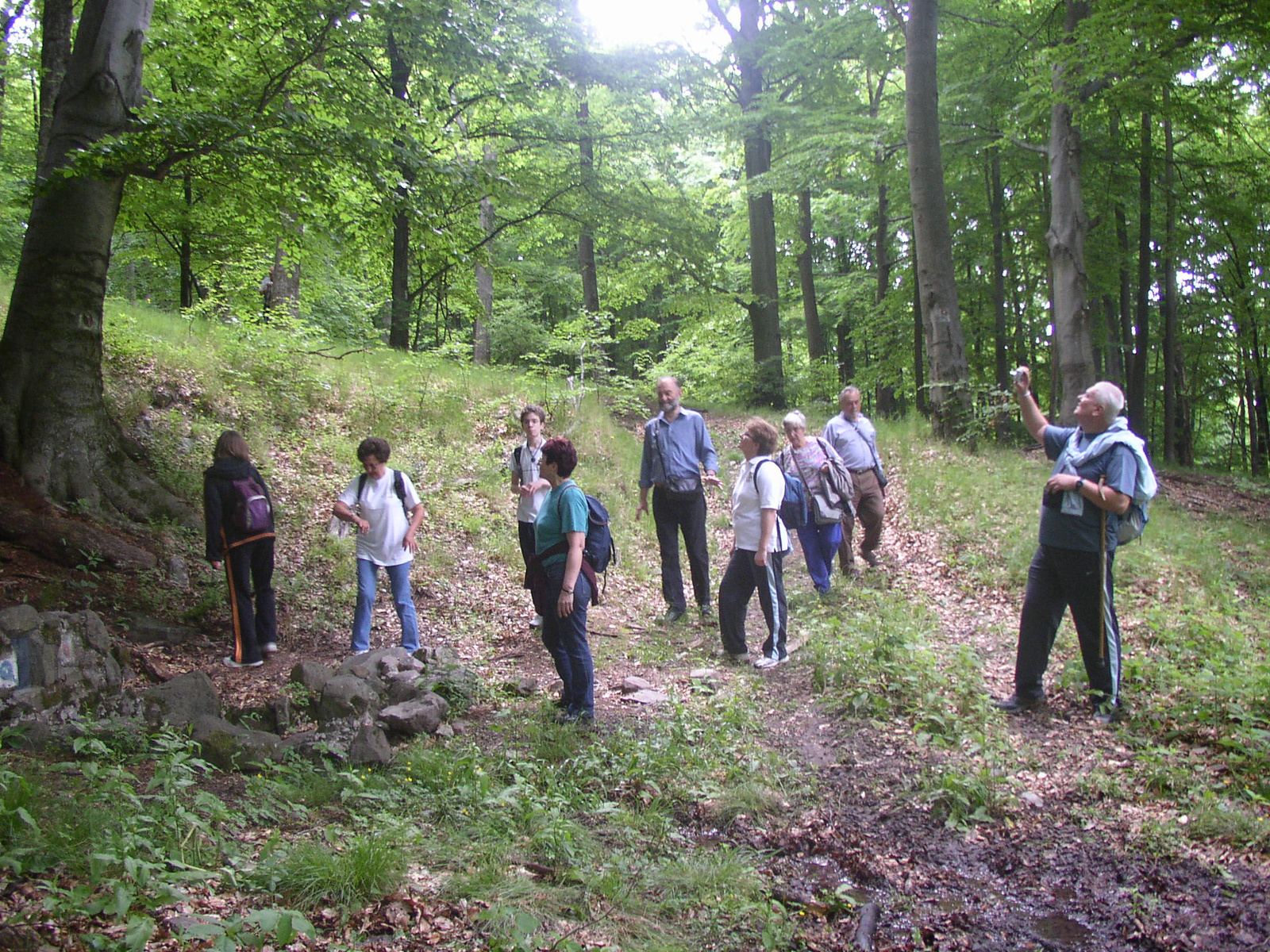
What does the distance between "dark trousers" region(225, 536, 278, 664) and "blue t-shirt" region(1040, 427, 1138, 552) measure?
18.7ft

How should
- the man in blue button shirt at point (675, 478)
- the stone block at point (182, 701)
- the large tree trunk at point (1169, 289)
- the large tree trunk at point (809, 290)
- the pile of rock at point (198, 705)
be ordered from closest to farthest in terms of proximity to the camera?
the pile of rock at point (198, 705) < the stone block at point (182, 701) < the man in blue button shirt at point (675, 478) < the large tree trunk at point (1169, 289) < the large tree trunk at point (809, 290)

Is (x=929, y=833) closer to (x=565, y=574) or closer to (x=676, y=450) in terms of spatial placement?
(x=565, y=574)

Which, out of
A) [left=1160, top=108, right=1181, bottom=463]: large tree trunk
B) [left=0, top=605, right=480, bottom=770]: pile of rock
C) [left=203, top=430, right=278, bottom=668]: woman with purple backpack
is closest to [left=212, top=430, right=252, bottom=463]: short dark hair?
[left=203, top=430, right=278, bottom=668]: woman with purple backpack

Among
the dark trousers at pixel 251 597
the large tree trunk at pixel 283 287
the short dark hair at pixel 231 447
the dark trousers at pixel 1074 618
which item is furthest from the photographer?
the large tree trunk at pixel 283 287

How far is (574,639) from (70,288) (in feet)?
17.6

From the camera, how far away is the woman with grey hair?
25.3 feet

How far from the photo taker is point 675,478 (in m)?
7.42

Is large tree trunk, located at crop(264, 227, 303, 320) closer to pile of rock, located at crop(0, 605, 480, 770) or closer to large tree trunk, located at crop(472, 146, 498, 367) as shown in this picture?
large tree trunk, located at crop(472, 146, 498, 367)

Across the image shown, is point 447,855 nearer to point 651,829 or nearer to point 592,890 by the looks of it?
point 592,890

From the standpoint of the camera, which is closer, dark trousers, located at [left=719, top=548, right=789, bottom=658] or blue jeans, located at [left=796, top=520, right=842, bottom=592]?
dark trousers, located at [left=719, top=548, right=789, bottom=658]

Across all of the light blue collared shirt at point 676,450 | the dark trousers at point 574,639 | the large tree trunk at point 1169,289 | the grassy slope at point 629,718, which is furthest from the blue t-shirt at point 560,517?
the large tree trunk at point 1169,289

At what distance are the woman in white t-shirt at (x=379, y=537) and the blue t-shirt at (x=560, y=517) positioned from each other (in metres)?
1.72

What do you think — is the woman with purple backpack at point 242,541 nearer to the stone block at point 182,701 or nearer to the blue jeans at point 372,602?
the blue jeans at point 372,602

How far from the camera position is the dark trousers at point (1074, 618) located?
486 cm
